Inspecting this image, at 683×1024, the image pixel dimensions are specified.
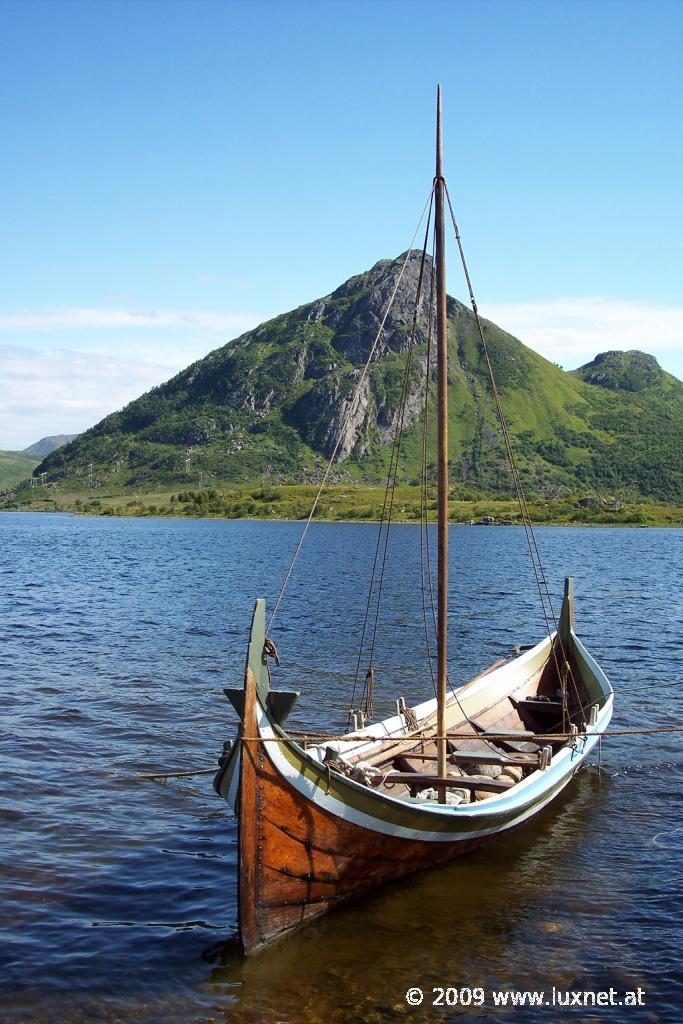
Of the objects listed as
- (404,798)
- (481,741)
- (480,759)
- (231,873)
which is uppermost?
(480,759)

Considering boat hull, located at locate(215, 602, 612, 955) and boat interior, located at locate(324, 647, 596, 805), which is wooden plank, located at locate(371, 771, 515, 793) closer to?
boat interior, located at locate(324, 647, 596, 805)

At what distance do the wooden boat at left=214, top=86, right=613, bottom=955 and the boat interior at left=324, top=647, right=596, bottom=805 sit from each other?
4cm

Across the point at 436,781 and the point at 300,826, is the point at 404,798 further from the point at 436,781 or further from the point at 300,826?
the point at 300,826

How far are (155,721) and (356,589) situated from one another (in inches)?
1600

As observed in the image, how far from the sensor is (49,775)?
67.6 feet

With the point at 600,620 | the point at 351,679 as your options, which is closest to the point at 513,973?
the point at 351,679

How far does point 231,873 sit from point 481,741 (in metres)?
7.29

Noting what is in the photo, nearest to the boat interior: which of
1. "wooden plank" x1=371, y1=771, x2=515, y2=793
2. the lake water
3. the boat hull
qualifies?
"wooden plank" x1=371, y1=771, x2=515, y2=793

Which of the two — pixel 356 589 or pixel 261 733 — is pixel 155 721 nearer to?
pixel 261 733

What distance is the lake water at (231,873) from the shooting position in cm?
1234

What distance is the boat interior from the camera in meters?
16.0

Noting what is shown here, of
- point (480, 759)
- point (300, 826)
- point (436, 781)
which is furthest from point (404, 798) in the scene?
point (300, 826)

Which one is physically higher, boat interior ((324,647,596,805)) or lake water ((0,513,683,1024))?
boat interior ((324,647,596,805))

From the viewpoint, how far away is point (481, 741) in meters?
21.1
